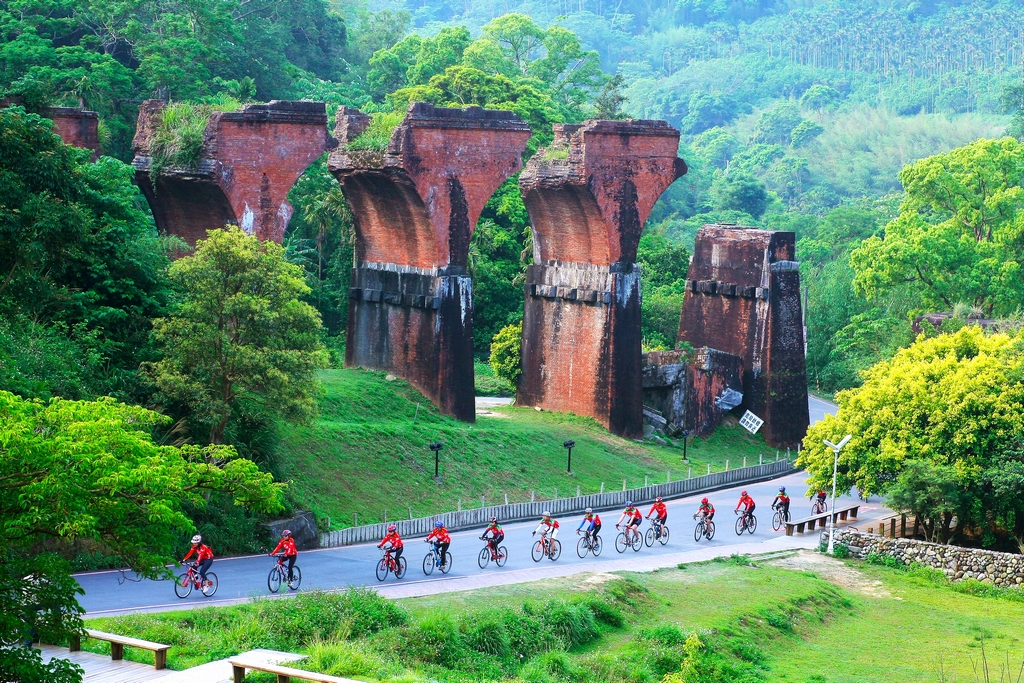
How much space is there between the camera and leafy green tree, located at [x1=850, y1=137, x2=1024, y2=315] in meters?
46.0

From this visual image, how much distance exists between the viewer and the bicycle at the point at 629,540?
25.8m

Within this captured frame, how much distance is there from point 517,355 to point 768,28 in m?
85.5

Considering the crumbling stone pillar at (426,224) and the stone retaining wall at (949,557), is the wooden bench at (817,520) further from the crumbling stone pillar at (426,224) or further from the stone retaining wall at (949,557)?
the crumbling stone pillar at (426,224)

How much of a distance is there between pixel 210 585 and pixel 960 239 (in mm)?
34577

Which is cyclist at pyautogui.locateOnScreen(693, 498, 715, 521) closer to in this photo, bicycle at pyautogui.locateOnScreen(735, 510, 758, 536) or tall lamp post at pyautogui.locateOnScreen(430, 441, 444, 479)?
bicycle at pyautogui.locateOnScreen(735, 510, 758, 536)

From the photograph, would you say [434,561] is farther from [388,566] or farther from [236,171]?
[236,171]

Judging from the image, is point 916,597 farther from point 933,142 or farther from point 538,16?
point 538,16

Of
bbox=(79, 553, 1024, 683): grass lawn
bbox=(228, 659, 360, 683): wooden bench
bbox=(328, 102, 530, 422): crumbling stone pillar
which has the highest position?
bbox=(328, 102, 530, 422): crumbling stone pillar

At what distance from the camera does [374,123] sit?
32.3 m

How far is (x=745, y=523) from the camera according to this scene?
28438 millimetres

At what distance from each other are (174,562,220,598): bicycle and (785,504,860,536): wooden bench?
13.7 m

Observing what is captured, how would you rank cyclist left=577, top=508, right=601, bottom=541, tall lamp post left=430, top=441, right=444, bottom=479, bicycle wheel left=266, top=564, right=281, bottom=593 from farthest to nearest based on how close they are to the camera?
tall lamp post left=430, top=441, right=444, bottom=479, cyclist left=577, top=508, right=601, bottom=541, bicycle wheel left=266, top=564, right=281, bottom=593

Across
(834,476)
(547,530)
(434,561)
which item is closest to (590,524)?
(547,530)

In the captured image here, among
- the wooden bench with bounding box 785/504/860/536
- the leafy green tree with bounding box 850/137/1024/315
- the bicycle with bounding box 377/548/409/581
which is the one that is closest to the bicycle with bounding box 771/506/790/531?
the wooden bench with bounding box 785/504/860/536
